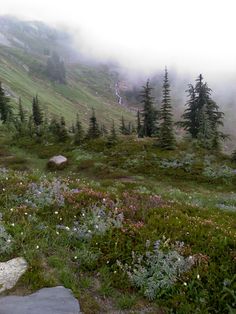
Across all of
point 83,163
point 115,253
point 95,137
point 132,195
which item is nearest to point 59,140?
point 95,137

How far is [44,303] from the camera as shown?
6.74 meters

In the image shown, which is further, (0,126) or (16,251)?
(0,126)

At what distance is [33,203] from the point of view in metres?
10.8

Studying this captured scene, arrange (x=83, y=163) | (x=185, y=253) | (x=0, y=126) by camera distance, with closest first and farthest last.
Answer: (x=185, y=253) < (x=83, y=163) < (x=0, y=126)

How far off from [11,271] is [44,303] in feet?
4.49

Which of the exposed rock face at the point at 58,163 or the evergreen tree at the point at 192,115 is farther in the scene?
the evergreen tree at the point at 192,115

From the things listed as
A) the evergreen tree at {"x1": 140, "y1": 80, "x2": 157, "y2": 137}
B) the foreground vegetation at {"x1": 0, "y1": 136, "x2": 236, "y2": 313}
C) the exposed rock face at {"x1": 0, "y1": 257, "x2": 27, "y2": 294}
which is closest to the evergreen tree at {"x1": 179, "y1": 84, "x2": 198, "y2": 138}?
the evergreen tree at {"x1": 140, "y1": 80, "x2": 157, "y2": 137}

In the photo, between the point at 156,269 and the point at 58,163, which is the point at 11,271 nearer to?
the point at 156,269

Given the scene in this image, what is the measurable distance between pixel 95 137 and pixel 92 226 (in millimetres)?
46395

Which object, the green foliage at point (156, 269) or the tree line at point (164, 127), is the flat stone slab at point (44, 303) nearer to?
the green foliage at point (156, 269)

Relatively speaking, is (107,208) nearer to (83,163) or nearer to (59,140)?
(83,163)

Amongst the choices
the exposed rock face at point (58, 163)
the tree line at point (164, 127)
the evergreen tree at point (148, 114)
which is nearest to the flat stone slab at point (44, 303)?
the exposed rock face at point (58, 163)

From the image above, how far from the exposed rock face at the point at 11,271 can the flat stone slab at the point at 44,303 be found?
465mm

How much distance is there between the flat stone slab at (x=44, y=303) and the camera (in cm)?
651
